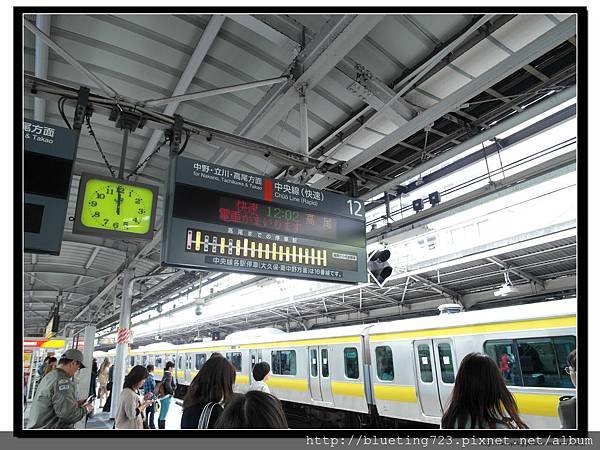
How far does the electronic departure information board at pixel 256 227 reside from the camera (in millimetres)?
3443

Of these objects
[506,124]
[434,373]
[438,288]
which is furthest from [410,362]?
[506,124]

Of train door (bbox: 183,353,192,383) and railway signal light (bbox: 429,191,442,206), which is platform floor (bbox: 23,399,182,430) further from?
railway signal light (bbox: 429,191,442,206)

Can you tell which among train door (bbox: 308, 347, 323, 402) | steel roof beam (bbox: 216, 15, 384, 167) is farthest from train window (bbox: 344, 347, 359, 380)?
steel roof beam (bbox: 216, 15, 384, 167)

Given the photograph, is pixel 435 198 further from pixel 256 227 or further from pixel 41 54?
pixel 41 54

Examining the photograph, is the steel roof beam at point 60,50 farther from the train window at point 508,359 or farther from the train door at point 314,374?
the train door at point 314,374

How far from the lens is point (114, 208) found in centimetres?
347

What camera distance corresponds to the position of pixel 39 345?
→ 11805mm

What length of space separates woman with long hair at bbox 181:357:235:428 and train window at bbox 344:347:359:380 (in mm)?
6457

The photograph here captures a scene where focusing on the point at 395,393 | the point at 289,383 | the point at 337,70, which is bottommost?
the point at 289,383

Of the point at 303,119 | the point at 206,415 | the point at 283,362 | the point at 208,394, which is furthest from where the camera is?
the point at 283,362

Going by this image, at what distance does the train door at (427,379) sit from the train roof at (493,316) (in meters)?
0.35

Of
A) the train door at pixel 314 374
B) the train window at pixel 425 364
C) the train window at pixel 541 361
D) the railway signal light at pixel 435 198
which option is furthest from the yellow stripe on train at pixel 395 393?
the railway signal light at pixel 435 198

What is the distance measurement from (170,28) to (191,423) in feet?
10.2

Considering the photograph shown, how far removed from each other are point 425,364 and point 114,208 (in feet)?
19.5
